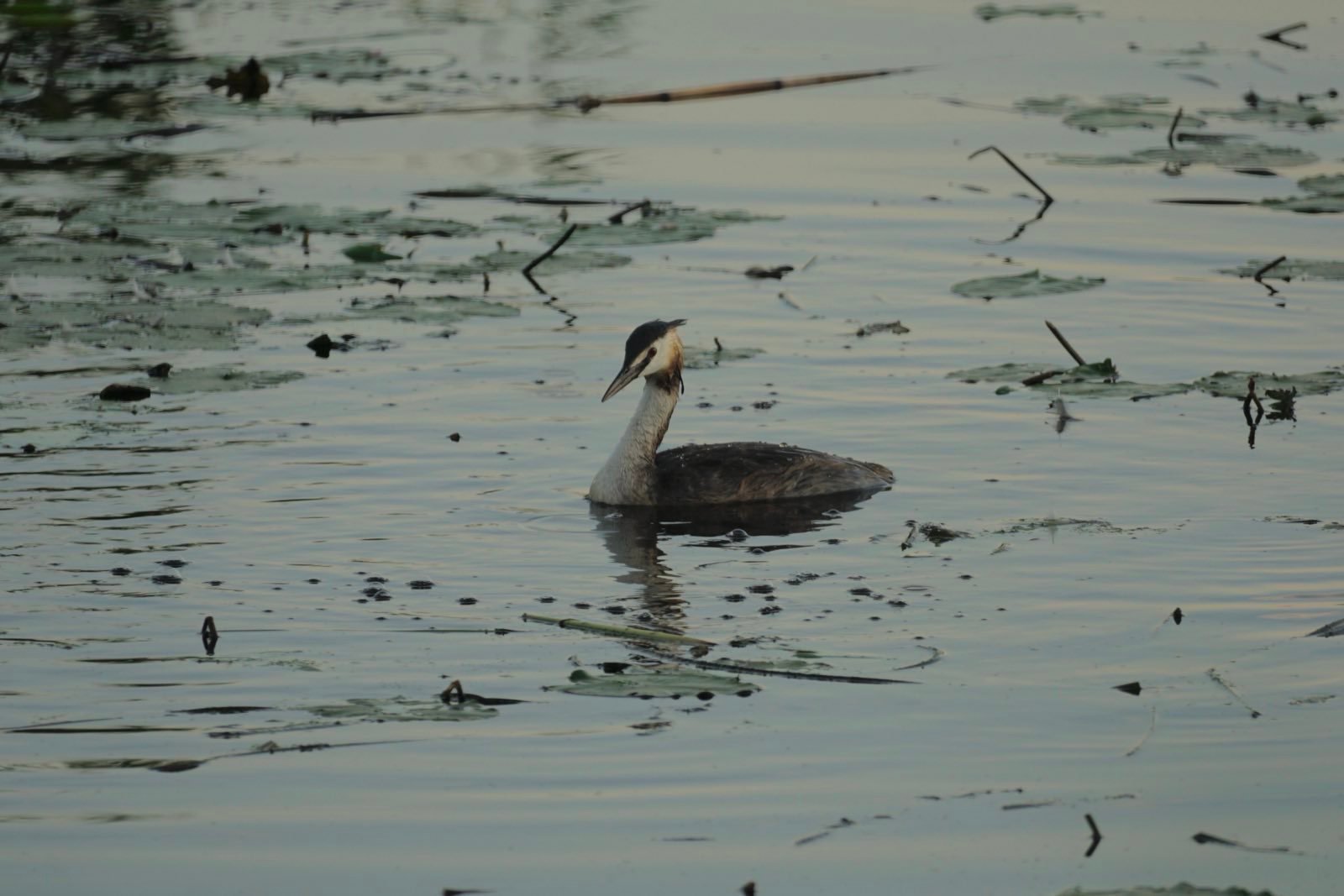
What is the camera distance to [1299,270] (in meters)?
15.5

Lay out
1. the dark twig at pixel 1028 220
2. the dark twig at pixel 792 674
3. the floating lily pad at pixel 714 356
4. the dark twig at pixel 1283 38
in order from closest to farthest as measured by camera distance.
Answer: the dark twig at pixel 792 674 → the floating lily pad at pixel 714 356 → the dark twig at pixel 1028 220 → the dark twig at pixel 1283 38

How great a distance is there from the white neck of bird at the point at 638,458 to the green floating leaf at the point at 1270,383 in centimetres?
350

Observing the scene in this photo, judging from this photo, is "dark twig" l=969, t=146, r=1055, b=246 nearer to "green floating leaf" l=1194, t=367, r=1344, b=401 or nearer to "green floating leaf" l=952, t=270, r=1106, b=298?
"green floating leaf" l=952, t=270, r=1106, b=298

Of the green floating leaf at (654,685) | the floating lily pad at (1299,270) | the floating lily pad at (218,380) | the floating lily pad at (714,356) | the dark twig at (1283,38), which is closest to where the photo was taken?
the green floating leaf at (654,685)

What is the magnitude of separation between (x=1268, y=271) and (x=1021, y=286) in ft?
6.42

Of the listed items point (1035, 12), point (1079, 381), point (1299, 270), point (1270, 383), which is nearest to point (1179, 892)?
point (1079, 381)

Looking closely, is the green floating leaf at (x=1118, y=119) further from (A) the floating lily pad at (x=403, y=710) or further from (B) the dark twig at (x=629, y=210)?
(A) the floating lily pad at (x=403, y=710)

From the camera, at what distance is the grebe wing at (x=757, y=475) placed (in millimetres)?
11844

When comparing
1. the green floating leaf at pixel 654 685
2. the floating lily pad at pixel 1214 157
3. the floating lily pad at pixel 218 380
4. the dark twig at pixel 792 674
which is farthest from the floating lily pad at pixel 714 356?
the floating lily pad at pixel 1214 157

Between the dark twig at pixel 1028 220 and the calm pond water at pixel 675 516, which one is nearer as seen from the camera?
the calm pond water at pixel 675 516

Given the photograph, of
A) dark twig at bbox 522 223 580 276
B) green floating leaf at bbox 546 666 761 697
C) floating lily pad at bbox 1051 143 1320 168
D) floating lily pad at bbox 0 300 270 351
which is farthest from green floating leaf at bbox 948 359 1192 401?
floating lily pad at bbox 1051 143 1320 168

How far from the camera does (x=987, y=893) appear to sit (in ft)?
22.3

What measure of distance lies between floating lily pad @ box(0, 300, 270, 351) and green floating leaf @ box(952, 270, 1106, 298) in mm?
5024

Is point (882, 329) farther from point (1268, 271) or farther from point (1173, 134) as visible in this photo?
point (1173, 134)
